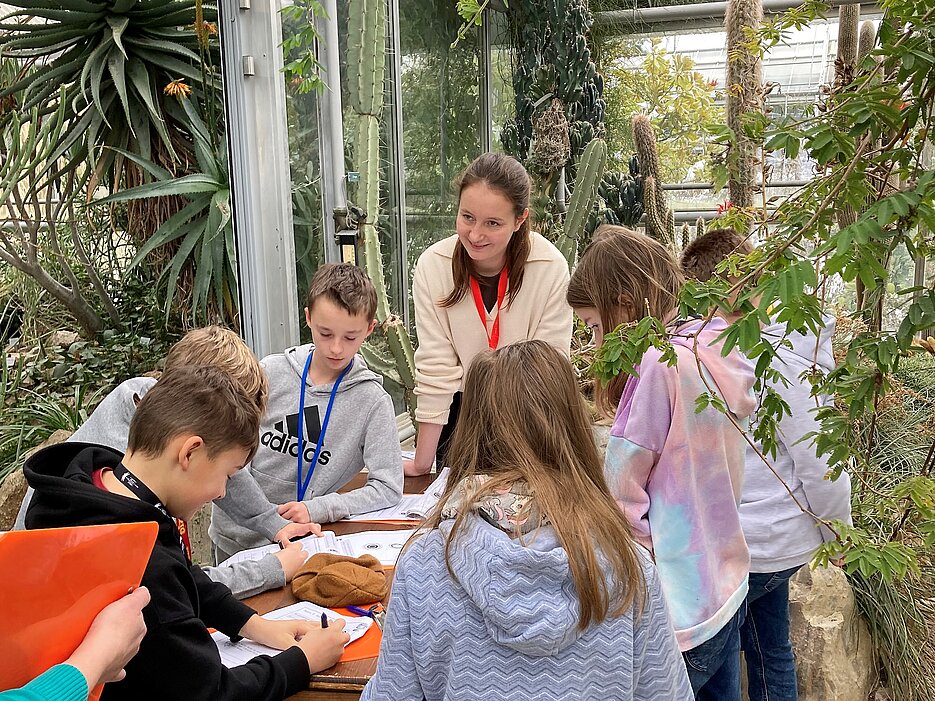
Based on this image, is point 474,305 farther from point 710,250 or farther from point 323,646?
point 323,646

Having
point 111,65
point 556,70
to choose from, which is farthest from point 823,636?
point 111,65

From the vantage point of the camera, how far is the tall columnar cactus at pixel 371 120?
142 inches

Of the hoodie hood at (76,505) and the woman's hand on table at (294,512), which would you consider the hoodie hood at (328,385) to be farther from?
the hoodie hood at (76,505)

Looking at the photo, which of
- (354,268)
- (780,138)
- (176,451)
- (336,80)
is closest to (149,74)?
(336,80)

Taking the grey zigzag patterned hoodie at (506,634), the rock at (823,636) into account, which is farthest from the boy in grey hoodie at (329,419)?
the rock at (823,636)

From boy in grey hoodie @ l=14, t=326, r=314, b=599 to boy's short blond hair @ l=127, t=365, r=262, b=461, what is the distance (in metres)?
0.26

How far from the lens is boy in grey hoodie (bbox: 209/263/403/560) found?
2377mm

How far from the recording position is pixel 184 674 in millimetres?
1428

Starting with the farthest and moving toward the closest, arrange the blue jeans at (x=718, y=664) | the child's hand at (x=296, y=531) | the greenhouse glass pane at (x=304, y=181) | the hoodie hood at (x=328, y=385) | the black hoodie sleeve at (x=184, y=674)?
the greenhouse glass pane at (x=304, y=181), the hoodie hood at (x=328, y=385), the child's hand at (x=296, y=531), the blue jeans at (x=718, y=664), the black hoodie sleeve at (x=184, y=674)

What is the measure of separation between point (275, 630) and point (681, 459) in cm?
82

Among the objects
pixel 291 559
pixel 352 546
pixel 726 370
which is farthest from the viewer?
pixel 352 546

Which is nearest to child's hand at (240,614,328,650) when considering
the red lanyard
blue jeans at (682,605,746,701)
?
blue jeans at (682,605,746,701)

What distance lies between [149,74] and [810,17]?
150 inches

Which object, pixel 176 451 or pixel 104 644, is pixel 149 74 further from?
pixel 104 644
